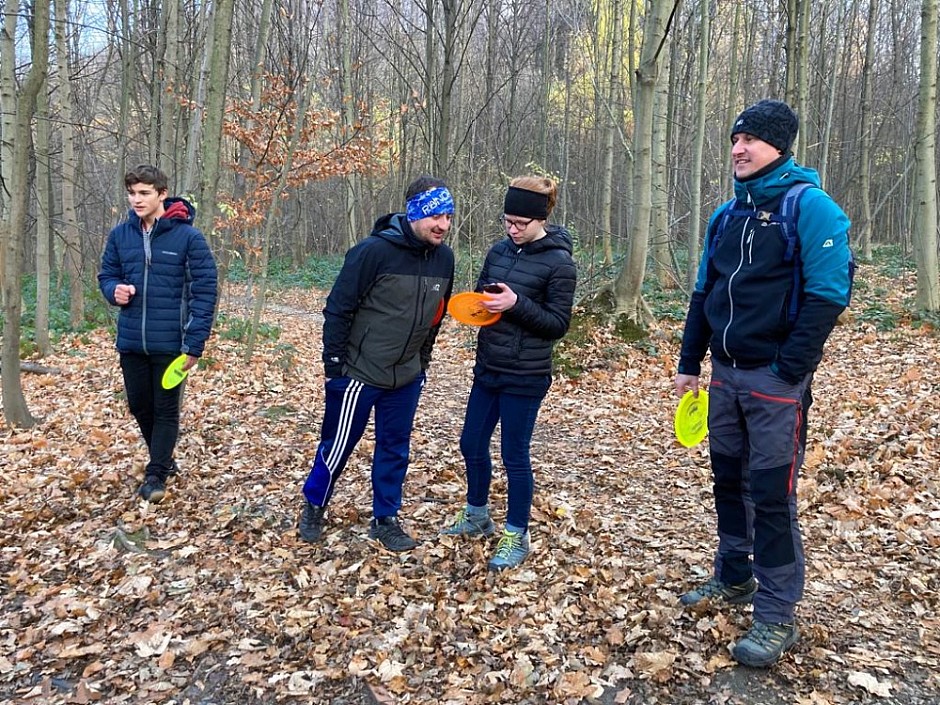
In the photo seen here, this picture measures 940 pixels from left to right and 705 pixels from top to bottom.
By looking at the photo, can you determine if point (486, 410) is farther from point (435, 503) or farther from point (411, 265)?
point (435, 503)

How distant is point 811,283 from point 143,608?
3673 millimetres

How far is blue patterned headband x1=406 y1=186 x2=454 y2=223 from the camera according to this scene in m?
3.59

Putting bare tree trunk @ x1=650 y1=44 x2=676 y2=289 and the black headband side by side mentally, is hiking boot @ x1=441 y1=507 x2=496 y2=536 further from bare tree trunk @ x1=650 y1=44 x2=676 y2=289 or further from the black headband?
bare tree trunk @ x1=650 y1=44 x2=676 y2=289

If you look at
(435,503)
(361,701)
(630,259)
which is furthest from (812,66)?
(361,701)

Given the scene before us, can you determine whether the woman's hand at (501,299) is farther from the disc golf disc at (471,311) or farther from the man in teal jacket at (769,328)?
the man in teal jacket at (769,328)

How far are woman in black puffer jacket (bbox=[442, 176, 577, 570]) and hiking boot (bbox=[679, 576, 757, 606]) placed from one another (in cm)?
98

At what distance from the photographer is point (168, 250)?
4.50 meters

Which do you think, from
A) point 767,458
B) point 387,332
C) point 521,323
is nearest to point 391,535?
point 387,332

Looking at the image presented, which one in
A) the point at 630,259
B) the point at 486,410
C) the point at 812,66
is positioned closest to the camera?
the point at 486,410

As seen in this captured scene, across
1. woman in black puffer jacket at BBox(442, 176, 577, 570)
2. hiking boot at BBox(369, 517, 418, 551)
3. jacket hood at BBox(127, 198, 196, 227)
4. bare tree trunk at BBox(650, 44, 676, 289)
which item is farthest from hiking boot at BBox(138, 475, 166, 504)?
bare tree trunk at BBox(650, 44, 676, 289)

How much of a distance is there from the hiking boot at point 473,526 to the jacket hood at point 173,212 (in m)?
2.82

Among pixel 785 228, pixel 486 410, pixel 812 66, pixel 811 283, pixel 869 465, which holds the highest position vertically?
pixel 812 66

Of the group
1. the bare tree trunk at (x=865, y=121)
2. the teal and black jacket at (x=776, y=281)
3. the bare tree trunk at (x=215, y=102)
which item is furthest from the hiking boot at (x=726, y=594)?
the bare tree trunk at (x=865, y=121)

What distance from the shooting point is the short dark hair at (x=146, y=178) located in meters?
4.34
